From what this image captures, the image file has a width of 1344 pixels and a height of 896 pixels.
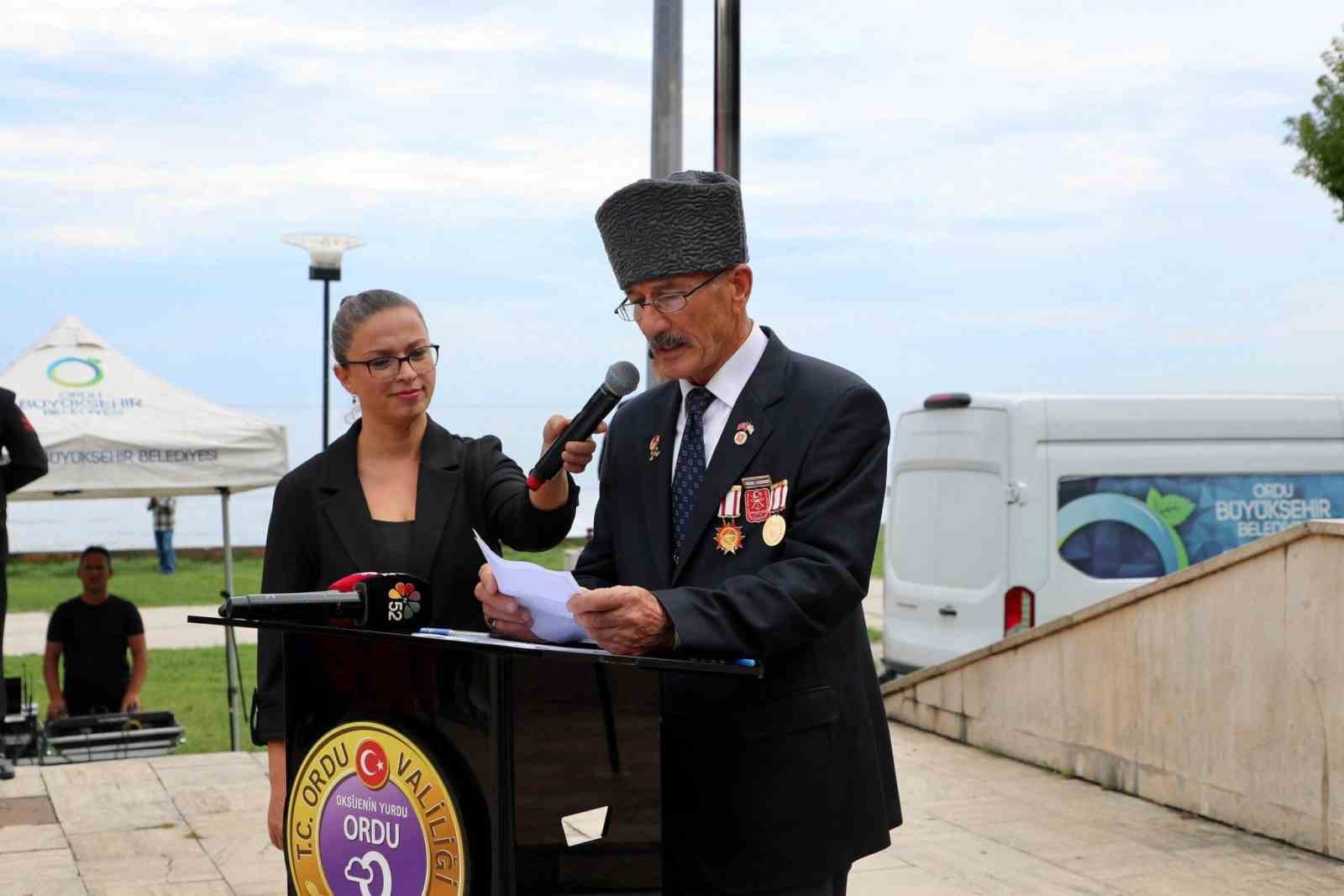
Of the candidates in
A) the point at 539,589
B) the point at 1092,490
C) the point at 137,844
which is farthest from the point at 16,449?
the point at 1092,490

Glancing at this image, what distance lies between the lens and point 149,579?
2394 centimetres

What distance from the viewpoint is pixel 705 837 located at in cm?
273

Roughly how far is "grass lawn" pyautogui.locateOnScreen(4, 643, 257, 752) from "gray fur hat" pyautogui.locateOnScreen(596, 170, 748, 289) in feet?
28.4

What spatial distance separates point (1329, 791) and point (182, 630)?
14.2 m

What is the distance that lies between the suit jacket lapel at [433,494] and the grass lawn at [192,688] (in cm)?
778

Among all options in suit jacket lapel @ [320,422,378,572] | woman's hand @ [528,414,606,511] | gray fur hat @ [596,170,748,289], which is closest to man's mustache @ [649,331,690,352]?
gray fur hat @ [596,170,748,289]

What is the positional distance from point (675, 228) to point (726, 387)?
30 cm

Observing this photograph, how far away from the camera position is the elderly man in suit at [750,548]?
269 centimetres

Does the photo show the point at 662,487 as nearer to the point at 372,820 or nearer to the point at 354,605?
the point at 354,605

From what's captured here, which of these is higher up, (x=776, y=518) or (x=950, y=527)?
(x=776, y=518)

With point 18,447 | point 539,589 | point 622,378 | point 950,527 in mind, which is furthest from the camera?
point 950,527

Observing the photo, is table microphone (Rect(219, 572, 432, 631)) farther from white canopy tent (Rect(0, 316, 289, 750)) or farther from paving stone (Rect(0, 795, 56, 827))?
white canopy tent (Rect(0, 316, 289, 750))

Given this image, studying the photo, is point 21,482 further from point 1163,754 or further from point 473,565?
point 1163,754

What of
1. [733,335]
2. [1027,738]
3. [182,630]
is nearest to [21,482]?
[1027,738]
